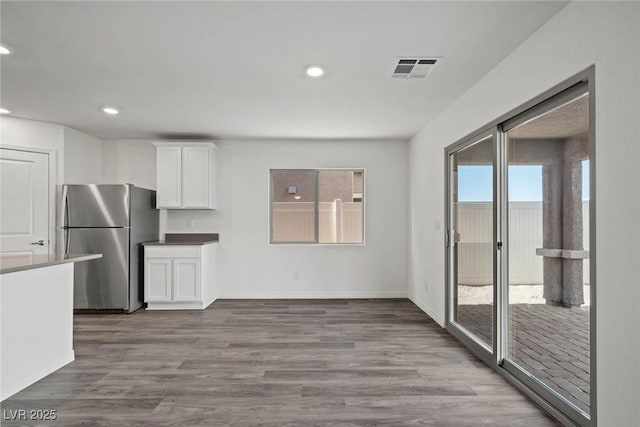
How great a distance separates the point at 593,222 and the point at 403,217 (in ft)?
12.5

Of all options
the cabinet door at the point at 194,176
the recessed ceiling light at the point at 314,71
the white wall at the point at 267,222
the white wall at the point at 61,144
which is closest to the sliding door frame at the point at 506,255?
the recessed ceiling light at the point at 314,71

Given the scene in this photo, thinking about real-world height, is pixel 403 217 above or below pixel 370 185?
Result: below

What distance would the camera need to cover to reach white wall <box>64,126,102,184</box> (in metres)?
4.85

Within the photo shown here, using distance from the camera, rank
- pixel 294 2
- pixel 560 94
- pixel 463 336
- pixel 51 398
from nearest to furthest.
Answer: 1. pixel 294 2
2. pixel 560 94
3. pixel 51 398
4. pixel 463 336

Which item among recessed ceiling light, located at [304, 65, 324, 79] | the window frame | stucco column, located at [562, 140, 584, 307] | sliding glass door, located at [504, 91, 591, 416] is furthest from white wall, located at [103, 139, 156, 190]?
stucco column, located at [562, 140, 584, 307]

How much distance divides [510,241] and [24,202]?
533 centimetres

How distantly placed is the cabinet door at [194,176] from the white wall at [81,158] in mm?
Result: 1395

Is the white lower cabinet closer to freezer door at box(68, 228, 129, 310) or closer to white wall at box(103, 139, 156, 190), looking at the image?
freezer door at box(68, 228, 129, 310)

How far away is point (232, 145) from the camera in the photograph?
5586mm

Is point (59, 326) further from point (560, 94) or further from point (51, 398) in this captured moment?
point (560, 94)

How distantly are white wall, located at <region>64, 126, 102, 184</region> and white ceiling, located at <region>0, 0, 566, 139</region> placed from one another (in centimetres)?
57

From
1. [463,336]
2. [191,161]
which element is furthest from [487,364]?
[191,161]

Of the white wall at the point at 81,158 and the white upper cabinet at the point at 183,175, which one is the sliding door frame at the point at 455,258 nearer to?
the white upper cabinet at the point at 183,175

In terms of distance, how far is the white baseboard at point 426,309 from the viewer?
4180mm
